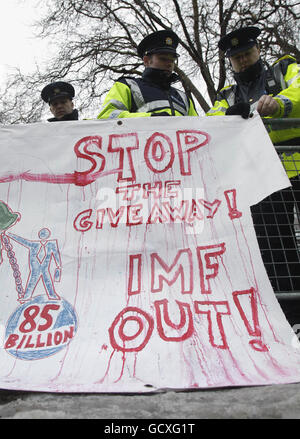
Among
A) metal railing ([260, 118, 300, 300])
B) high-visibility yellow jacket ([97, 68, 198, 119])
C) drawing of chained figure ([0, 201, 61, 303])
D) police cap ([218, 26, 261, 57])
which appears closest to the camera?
drawing of chained figure ([0, 201, 61, 303])

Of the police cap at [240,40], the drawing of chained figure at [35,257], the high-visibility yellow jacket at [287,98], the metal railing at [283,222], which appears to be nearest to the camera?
the drawing of chained figure at [35,257]

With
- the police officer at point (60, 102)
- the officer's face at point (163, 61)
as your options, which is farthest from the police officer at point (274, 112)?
the police officer at point (60, 102)

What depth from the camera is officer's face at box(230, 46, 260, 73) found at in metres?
2.72

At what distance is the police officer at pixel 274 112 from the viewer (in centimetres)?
221

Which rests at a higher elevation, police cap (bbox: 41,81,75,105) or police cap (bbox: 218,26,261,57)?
police cap (bbox: 41,81,75,105)

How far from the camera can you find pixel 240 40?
2734mm

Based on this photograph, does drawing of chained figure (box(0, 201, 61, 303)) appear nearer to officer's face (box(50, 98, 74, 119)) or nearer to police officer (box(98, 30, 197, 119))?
police officer (box(98, 30, 197, 119))

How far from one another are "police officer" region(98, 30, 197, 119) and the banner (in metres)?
0.40

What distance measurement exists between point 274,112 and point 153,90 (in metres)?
0.89

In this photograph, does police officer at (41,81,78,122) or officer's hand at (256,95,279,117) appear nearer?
officer's hand at (256,95,279,117)

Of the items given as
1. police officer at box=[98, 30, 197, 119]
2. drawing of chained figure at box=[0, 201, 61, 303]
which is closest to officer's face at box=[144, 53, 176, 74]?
police officer at box=[98, 30, 197, 119]

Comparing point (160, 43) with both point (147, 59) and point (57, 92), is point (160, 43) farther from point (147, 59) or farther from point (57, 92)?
point (57, 92)

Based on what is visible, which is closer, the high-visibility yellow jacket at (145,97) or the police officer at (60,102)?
the high-visibility yellow jacket at (145,97)

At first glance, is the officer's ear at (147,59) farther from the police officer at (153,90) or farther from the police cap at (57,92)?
the police cap at (57,92)
